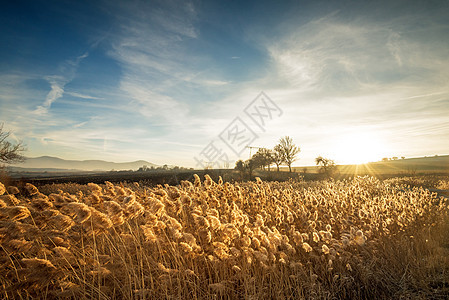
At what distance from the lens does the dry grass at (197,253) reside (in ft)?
8.04

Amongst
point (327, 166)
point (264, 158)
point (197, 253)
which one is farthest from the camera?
point (264, 158)

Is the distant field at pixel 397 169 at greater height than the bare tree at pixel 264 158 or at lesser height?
lesser

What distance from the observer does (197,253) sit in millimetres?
3010

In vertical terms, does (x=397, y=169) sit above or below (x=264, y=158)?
below

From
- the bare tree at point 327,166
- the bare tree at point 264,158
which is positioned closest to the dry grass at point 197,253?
the bare tree at point 327,166

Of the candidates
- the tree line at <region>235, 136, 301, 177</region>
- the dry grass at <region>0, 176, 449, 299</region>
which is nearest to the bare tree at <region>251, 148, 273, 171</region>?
the tree line at <region>235, 136, 301, 177</region>

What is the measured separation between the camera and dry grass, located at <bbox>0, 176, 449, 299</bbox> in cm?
245

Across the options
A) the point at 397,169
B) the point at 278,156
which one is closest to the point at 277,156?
the point at 278,156

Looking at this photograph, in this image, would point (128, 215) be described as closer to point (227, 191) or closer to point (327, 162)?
point (227, 191)

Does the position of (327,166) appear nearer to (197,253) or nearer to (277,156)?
(277,156)

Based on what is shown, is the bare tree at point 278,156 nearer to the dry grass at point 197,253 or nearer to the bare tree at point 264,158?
the bare tree at point 264,158

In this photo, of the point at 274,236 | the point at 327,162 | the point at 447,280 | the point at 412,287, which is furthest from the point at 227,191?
the point at 327,162

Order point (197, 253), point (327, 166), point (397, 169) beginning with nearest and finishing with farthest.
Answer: point (197, 253), point (327, 166), point (397, 169)

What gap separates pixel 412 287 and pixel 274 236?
272 cm
